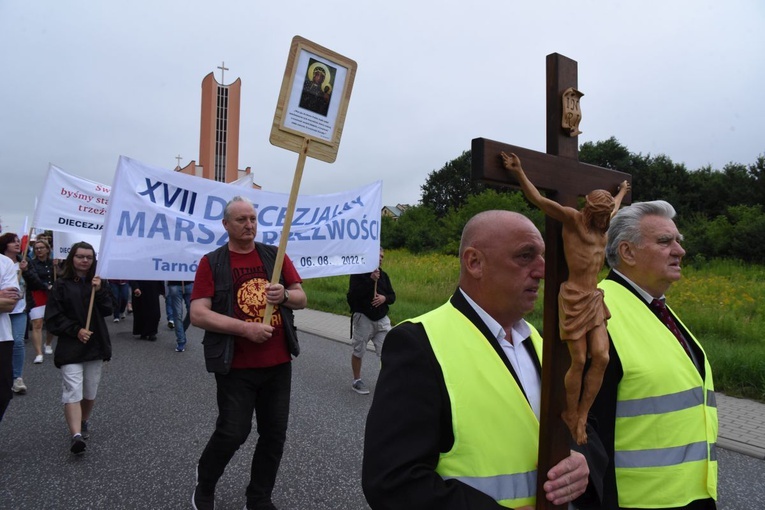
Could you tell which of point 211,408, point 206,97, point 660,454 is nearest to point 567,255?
point 660,454

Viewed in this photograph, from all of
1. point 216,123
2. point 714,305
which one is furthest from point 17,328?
point 216,123

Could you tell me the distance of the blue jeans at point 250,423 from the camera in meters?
2.93

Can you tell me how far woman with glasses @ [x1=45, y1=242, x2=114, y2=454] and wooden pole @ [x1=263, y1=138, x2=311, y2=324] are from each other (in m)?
2.26

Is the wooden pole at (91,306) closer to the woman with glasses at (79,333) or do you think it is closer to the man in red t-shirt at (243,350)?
the woman with glasses at (79,333)

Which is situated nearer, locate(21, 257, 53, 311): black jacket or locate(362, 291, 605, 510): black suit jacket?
locate(362, 291, 605, 510): black suit jacket

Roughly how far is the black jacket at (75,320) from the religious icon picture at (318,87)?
284cm

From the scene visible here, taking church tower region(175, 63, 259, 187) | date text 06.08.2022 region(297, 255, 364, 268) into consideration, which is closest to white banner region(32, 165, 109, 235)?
date text 06.08.2022 region(297, 255, 364, 268)

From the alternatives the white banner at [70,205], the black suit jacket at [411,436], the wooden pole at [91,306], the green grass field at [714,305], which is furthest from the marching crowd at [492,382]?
the green grass field at [714,305]

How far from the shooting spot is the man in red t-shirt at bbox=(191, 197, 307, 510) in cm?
294

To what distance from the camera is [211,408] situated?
5.43 m

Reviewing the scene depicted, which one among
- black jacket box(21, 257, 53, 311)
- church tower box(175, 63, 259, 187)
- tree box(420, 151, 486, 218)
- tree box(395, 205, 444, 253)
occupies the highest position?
church tower box(175, 63, 259, 187)

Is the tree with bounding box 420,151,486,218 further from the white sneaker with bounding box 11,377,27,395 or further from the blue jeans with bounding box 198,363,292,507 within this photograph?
the blue jeans with bounding box 198,363,292,507

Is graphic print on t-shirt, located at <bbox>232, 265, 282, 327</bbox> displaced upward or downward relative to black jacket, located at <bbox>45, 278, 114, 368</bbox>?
upward

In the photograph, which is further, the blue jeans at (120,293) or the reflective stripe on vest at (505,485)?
the blue jeans at (120,293)
